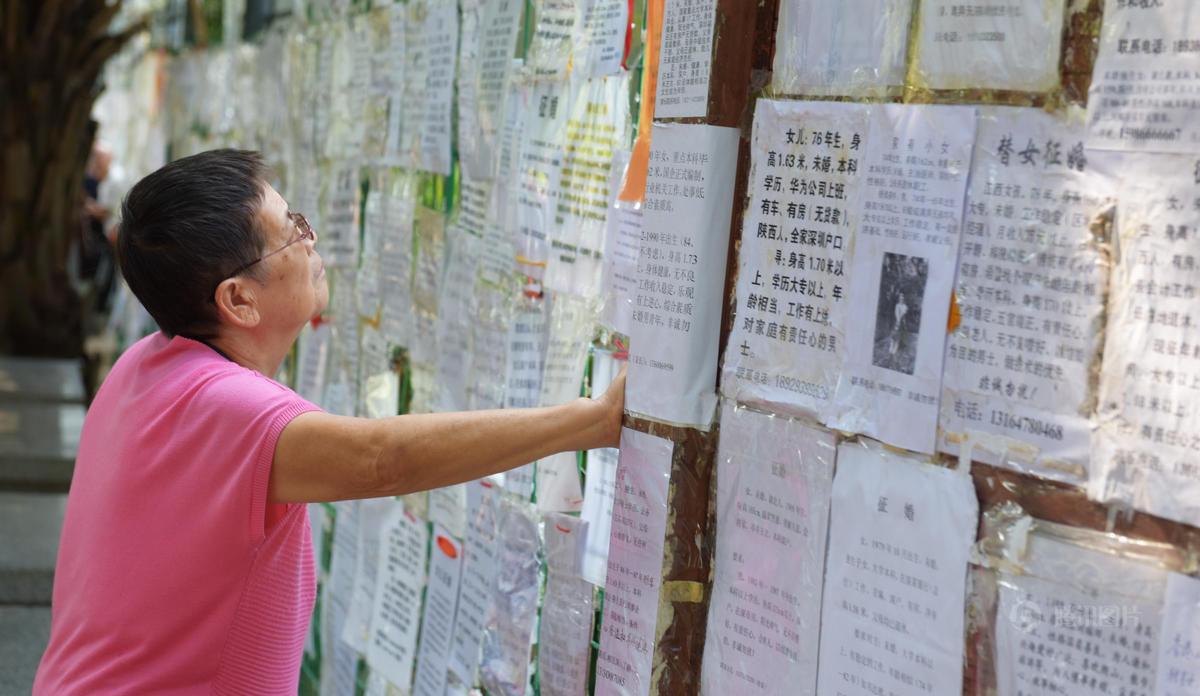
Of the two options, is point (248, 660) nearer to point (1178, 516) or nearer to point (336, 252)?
point (1178, 516)

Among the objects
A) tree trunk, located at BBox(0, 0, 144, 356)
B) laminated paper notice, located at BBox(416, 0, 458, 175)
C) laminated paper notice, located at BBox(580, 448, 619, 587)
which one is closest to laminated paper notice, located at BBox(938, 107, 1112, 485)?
laminated paper notice, located at BBox(580, 448, 619, 587)

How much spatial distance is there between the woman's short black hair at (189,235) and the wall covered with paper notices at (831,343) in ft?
1.59

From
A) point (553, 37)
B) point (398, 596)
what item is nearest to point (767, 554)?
point (553, 37)

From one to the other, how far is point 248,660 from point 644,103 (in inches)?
34.9

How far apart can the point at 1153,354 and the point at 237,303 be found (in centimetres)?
110

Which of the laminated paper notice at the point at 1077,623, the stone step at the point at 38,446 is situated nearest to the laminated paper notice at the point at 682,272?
the laminated paper notice at the point at 1077,623

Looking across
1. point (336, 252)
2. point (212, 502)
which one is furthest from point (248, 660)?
point (336, 252)

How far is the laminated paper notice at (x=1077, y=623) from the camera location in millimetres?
951

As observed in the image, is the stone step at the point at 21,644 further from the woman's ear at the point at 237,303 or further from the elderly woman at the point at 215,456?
the woman's ear at the point at 237,303

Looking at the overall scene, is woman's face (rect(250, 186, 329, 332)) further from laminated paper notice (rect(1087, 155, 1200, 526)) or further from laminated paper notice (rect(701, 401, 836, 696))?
laminated paper notice (rect(1087, 155, 1200, 526))

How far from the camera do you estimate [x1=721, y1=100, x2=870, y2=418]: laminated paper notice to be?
4.01 ft

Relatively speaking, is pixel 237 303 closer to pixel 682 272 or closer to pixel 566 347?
pixel 566 347

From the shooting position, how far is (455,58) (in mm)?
2277

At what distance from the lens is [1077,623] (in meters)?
1.00
